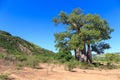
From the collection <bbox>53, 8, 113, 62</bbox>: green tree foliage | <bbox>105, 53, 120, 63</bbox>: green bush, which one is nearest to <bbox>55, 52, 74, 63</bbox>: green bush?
<bbox>53, 8, 113, 62</bbox>: green tree foliage

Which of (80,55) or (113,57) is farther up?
(113,57)

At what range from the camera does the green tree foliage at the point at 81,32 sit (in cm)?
3319

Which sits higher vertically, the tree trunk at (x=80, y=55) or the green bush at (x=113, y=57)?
the green bush at (x=113, y=57)

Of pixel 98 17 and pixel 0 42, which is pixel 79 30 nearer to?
pixel 98 17

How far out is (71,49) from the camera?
3456 centimetres

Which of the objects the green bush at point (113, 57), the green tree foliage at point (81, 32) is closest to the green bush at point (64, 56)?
the green tree foliage at point (81, 32)

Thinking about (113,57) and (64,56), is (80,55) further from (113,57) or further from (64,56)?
(113,57)

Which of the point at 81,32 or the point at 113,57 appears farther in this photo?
the point at 113,57

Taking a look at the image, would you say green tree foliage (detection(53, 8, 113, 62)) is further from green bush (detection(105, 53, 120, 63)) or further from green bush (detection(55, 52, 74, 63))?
green bush (detection(105, 53, 120, 63))

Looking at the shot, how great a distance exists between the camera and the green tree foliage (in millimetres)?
33188

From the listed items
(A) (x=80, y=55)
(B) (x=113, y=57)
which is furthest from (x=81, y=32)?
(B) (x=113, y=57)

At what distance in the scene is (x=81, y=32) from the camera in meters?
33.2

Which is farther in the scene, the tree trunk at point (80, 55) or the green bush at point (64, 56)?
the green bush at point (64, 56)

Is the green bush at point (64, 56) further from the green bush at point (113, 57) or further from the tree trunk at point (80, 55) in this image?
the green bush at point (113, 57)
